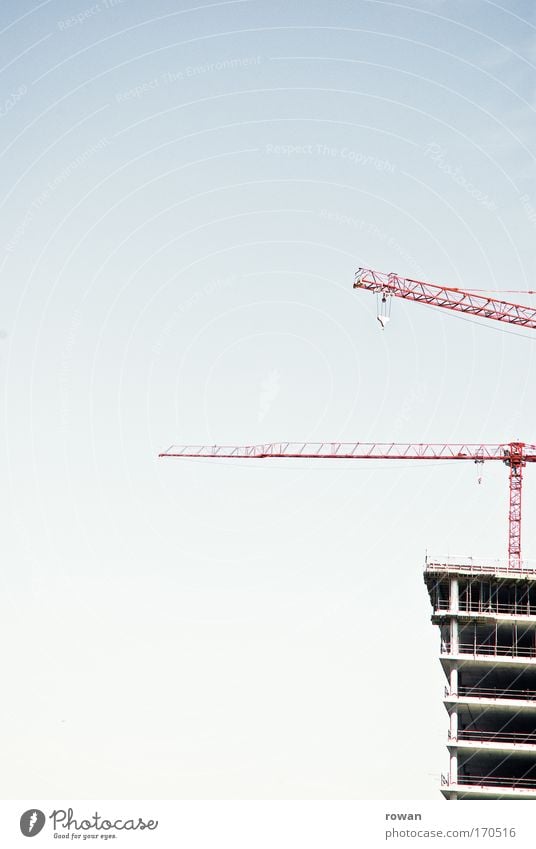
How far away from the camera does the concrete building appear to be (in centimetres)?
10231

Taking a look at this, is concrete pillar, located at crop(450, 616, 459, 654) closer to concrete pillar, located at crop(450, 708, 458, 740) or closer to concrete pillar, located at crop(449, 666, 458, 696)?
concrete pillar, located at crop(449, 666, 458, 696)

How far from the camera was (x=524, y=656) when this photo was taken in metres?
106

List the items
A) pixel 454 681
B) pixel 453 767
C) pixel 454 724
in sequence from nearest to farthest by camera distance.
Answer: pixel 453 767 → pixel 454 724 → pixel 454 681

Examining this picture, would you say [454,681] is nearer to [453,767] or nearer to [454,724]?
[454,724]

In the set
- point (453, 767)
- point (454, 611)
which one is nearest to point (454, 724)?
point (453, 767)

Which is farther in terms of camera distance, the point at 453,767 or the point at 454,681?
the point at 454,681

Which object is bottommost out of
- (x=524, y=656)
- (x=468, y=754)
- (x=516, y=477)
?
(x=468, y=754)

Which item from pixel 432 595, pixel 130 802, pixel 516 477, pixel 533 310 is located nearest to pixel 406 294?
pixel 533 310

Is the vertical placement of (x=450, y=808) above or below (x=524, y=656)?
below

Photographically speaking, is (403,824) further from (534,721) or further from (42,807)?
(534,721)

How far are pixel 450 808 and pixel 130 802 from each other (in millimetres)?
17810

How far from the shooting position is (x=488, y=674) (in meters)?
106

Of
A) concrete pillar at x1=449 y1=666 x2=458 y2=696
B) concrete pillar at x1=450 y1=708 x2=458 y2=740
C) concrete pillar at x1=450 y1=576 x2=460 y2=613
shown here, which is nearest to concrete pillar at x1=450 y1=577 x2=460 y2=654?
concrete pillar at x1=450 y1=576 x2=460 y2=613

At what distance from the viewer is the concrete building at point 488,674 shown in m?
102
